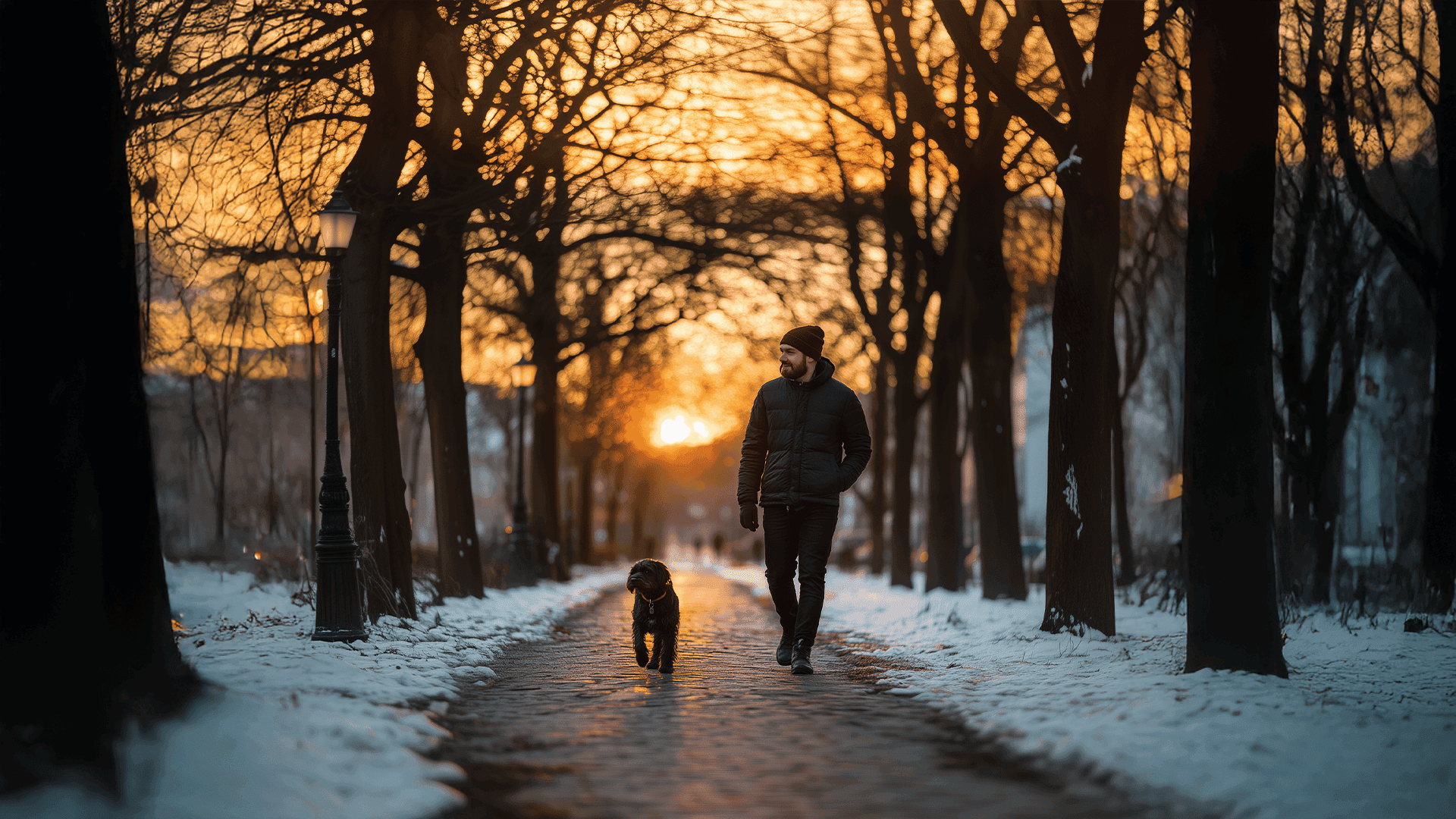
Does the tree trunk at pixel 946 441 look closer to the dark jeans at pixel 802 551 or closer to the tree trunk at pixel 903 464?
the tree trunk at pixel 903 464

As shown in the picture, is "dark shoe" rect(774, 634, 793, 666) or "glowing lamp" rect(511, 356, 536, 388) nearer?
"dark shoe" rect(774, 634, 793, 666)

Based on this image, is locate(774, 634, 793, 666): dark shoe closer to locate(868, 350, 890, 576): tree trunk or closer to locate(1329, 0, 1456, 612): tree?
locate(1329, 0, 1456, 612): tree

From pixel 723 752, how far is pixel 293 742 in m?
1.93

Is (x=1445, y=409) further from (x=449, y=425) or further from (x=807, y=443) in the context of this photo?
(x=449, y=425)

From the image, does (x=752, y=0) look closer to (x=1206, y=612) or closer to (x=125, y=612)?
(x=1206, y=612)

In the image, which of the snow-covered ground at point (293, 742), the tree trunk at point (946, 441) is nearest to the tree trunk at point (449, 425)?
the snow-covered ground at point (293, 742)

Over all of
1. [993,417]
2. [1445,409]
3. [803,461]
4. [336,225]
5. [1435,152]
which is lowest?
[803,461]

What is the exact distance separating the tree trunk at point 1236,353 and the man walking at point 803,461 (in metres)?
2.18

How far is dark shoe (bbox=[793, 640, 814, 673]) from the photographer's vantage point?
874cm

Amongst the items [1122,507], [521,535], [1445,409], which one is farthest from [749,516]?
[521,535]

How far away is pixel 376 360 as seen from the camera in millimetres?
12648

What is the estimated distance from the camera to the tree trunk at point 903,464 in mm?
22172

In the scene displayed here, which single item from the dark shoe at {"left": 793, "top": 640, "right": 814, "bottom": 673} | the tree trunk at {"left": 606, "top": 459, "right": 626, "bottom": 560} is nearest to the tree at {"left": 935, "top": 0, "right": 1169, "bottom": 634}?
the dark shoe at {"left": 793, "top": 640, "right": 814, "bottom": 673}

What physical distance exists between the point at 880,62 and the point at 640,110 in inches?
221
